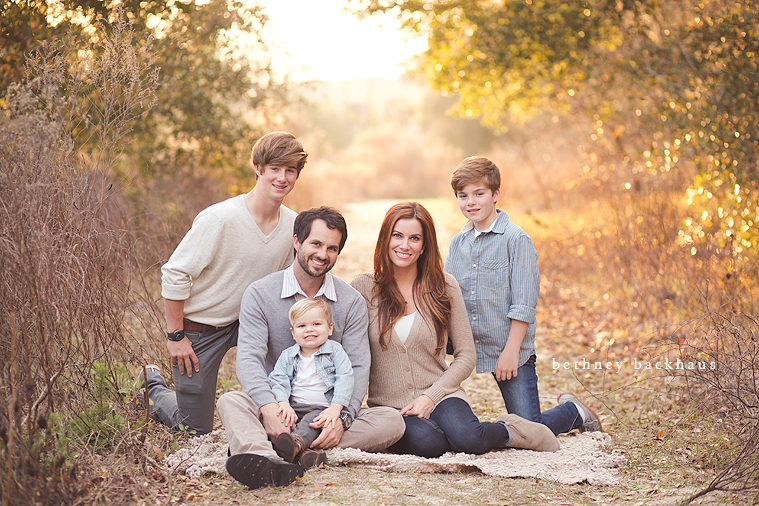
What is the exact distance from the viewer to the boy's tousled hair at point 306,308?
3668 mm

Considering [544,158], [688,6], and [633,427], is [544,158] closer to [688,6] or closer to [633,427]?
[688,6]

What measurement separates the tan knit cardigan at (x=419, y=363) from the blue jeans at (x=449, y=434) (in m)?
0.12

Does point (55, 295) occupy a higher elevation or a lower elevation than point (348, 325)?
higher

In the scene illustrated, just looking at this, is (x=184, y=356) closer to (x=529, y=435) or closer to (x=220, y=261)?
(x=220, y=261)

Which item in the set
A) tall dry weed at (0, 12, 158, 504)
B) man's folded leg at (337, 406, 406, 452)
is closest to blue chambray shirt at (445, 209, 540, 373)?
man's folded leg at (337, 406, 406, 452)

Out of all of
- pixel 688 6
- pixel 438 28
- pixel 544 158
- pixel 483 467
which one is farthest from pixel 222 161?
pixel 544 158

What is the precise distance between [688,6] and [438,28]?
12.9ft

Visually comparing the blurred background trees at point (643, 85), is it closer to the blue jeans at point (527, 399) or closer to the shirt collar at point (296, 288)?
the blue jeans at point (527, 399)

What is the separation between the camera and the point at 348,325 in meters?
3.84

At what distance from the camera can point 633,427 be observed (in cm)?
448

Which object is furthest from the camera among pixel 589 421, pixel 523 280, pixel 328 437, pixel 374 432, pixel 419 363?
pixel 589 421

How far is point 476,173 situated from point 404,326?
1045 millimetres

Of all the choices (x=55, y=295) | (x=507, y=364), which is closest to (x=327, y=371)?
(x=507, y=364)

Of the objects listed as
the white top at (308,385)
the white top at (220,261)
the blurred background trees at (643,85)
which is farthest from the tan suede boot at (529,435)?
the blurred background trees at (643,85)
